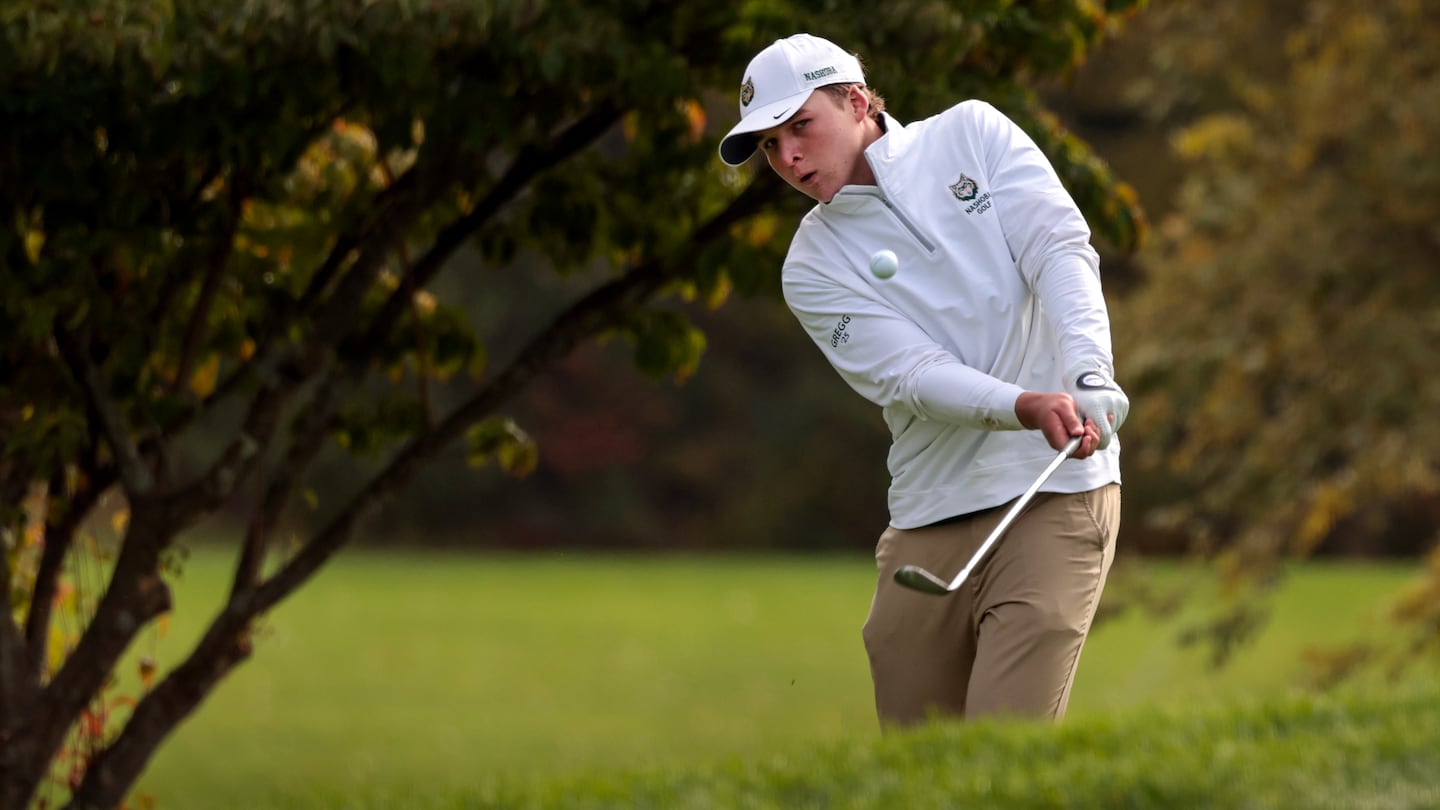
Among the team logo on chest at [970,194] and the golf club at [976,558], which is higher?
the team logo on chest at [970,194]

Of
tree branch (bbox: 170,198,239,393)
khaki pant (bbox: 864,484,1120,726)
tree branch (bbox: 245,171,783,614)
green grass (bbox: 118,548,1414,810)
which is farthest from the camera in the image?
green grass (bbox: 118,548,1414,810)

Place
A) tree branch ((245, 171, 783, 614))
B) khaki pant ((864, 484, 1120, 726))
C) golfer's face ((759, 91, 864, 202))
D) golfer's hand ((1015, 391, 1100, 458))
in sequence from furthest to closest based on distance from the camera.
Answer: tree branch ((245, 171, 783, 614)) → golfer's face ((759, 91, 864, 202)) → khaki pant ((864, 484, 1120, 726)) → golfer's hand ((1015, 391, 1100, 458))

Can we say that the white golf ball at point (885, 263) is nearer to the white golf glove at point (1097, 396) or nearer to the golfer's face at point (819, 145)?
the golfer's face at point (819, 145)

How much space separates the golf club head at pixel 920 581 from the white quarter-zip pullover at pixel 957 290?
0.27 m

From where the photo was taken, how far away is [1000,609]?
419cm

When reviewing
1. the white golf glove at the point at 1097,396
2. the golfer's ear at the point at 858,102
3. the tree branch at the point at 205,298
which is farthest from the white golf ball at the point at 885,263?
the tree branch at the point at 205,298

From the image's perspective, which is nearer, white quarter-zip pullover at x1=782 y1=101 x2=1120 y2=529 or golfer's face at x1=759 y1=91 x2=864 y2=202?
white quarter-zip pullover at x1=782 y1=101 x2=1120 y2=529

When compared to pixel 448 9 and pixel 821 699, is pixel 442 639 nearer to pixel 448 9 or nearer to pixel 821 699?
pixel 821 699

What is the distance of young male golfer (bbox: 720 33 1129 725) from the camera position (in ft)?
13.6

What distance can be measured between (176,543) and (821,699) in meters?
14.5

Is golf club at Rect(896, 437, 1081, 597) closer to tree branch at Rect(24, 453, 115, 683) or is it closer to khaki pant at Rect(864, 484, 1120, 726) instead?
khaki pant at Rect(864, 484, 1120, 726)

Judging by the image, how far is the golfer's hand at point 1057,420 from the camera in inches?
151

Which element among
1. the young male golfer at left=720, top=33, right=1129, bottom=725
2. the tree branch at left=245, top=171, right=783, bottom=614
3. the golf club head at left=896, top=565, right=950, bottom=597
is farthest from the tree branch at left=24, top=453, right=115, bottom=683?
the golf club head at left=896, top=565, right=950, bottom=597

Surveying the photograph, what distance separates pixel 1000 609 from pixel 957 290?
0.68 meters
